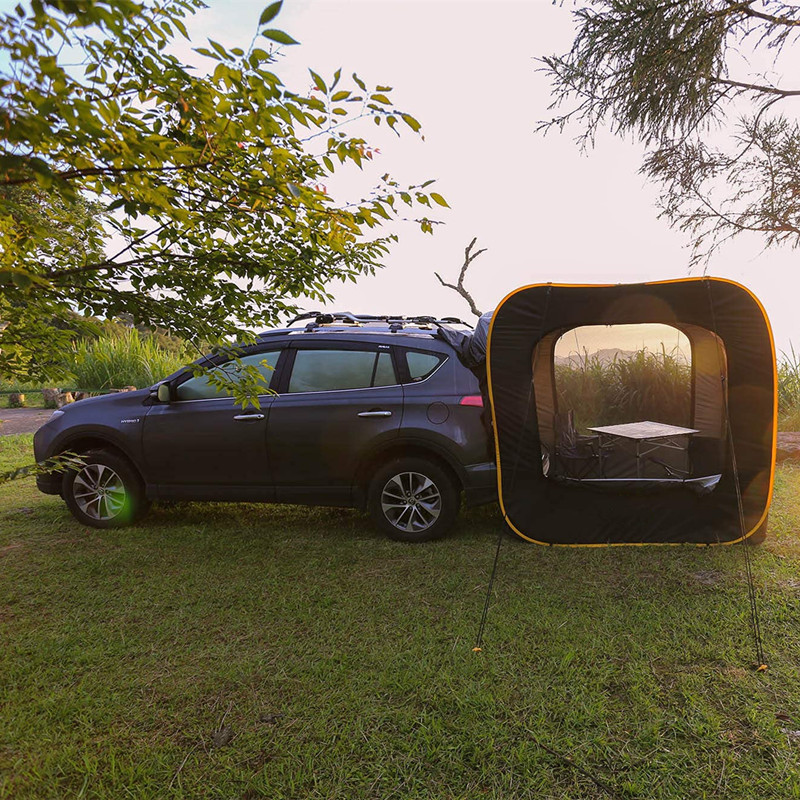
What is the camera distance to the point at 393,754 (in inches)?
96.0

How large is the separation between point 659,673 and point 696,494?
205cm

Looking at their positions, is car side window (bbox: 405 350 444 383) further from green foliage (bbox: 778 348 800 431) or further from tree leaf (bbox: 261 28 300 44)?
green foliage (bbox: 778 348 800 431)

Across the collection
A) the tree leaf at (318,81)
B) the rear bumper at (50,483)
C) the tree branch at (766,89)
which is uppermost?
the tree branch at (766,89)

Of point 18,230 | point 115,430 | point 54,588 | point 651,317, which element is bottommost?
point 54,588

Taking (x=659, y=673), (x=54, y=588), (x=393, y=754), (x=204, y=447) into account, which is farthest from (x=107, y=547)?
(x=659, y=673)

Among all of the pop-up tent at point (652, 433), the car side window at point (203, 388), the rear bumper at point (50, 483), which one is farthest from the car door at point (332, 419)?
the rear bumper at point (50, 483)

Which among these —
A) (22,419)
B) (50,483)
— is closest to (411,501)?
(50,483)

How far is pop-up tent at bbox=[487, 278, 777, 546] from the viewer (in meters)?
4.35

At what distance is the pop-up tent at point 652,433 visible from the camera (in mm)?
4348

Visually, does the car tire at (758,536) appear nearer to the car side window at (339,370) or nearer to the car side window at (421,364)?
the car side window at (421,364)

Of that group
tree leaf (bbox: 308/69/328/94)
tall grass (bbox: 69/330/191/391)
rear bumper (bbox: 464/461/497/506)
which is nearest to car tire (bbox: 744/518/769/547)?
Result: rear bumper (bbox: 464/461/497/506)

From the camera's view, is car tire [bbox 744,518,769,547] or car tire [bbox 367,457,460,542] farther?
car tire [bbox 367,457,460,542]

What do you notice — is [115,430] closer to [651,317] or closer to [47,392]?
[651,317]

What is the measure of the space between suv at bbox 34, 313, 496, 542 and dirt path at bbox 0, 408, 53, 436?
696 centimetres
